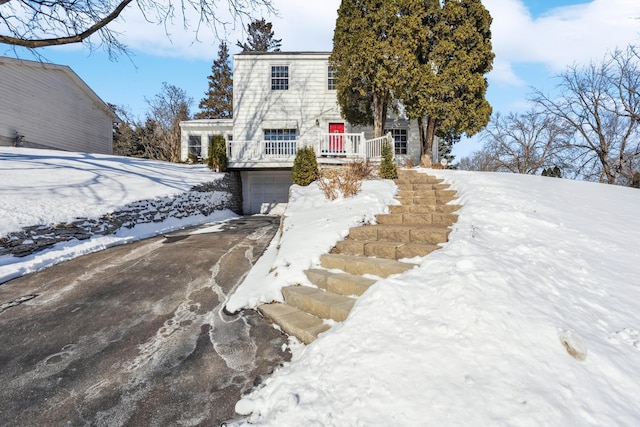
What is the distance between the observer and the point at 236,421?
203cm

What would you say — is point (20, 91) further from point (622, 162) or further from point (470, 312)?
point (622, 162)

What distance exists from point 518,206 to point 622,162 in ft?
78.6

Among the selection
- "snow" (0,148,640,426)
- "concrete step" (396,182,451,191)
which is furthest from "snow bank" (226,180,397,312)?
"concrete step" (396,182,451,191)

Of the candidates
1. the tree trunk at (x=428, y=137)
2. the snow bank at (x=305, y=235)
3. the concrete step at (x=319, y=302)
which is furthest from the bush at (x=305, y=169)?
the tree trunk at (x=428, y=137)

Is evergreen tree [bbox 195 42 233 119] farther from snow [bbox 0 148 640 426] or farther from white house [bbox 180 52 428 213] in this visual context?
snow [bbox 0 148 640 426]

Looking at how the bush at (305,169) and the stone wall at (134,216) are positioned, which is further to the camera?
the bush at (305,169)

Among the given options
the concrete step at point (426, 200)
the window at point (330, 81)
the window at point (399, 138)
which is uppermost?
the window at point (330, 81)

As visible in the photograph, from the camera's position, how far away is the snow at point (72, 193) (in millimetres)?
5691

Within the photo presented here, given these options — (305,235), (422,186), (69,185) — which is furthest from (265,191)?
(305,235)

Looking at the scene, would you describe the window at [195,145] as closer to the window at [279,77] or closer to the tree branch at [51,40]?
the window at [279,77]

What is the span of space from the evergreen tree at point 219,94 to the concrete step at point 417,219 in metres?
34.1

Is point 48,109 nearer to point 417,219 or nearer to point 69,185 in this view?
point 69,185

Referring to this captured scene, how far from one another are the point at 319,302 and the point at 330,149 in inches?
418

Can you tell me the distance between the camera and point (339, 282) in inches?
→ 138
